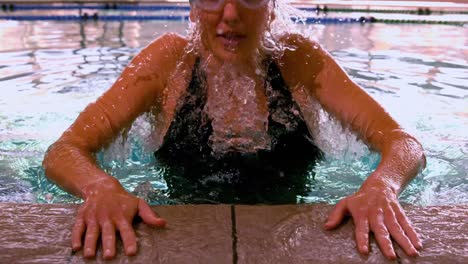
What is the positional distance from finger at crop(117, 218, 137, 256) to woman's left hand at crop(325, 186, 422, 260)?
473 millimetres

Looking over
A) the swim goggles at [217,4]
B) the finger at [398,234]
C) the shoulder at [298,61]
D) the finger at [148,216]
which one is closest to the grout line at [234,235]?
the finger at [148,216]

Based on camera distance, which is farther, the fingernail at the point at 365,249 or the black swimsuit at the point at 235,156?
the black swimsuit at the point at 235,156

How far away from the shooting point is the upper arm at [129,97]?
185 cm

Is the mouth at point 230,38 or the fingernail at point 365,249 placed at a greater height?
the mouth at point 230,38

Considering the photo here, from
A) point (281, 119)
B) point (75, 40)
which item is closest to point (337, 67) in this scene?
point (281, 119)

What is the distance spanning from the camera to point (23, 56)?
5.21 meters

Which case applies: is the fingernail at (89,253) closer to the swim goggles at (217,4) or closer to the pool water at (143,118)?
the pool water at (143,118)

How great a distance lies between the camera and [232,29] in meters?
1.92

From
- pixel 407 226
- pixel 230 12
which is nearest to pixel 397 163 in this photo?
pixel 407 226

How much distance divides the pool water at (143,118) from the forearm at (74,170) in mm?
230

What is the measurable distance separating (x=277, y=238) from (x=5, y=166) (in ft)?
5.65

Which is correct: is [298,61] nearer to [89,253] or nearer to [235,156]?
[235,156]

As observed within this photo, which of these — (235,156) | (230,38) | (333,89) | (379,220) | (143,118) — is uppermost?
(230,38)

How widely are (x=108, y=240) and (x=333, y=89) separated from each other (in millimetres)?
1154
